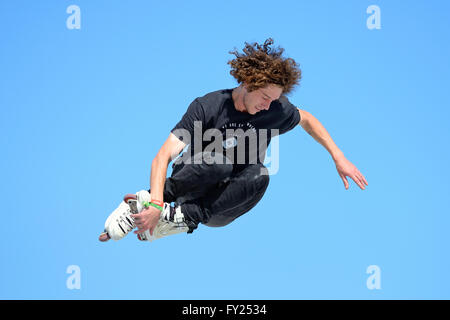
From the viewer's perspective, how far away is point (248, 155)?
200 inches

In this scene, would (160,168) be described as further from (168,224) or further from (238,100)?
(238,100)

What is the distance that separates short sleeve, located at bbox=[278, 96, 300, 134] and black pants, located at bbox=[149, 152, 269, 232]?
562 millimetres

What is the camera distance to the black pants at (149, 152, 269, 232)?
15.8 feet

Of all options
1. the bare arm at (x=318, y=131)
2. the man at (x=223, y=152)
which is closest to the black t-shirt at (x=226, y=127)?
the man at (x=223, y=152)

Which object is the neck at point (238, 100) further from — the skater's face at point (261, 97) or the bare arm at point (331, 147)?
the bare arm at point (331, 147)

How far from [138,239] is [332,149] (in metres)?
2.09

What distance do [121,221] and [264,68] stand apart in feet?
6.21

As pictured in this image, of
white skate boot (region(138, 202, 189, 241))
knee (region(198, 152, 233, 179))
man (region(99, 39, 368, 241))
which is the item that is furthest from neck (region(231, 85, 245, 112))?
white skate boot (region(138, 202, 189, 241))

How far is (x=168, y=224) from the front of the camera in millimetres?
5031

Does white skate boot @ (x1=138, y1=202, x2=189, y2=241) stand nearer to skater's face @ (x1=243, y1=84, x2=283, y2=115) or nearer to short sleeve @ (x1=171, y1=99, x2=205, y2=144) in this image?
short sleeve @ (x1=171, y1=99, x2=205, y2=144)

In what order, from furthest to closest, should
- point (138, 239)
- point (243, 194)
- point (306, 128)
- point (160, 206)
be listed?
point (306, 128) → point (138, 239) → point (243, 194) → point (160, 206)

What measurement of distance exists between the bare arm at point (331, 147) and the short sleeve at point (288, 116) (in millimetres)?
125
